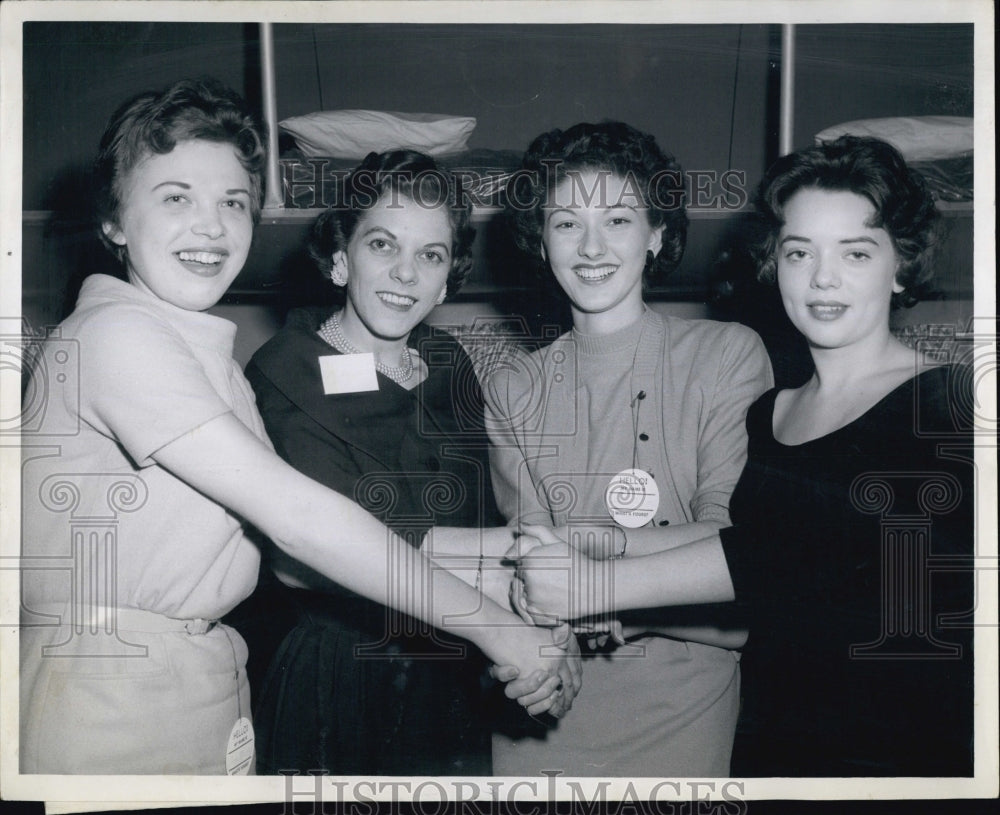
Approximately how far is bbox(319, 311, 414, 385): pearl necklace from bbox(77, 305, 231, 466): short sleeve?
178mm

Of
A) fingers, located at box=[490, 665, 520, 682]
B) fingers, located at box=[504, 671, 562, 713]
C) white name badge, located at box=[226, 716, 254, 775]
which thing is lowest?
white name badge, located at box=[226, 716, 254, 775]

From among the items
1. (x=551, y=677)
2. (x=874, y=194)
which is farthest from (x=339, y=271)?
(x=874, y=194)

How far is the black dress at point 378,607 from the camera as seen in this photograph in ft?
4.27

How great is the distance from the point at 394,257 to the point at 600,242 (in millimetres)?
297

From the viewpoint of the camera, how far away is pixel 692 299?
4.37 ft

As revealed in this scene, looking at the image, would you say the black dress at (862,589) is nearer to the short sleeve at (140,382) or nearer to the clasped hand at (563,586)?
the clasped hand at (563,586)

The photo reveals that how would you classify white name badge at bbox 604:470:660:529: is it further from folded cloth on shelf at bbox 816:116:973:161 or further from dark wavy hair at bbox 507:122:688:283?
folded cloth on shelf at bbox 816:116:973:161

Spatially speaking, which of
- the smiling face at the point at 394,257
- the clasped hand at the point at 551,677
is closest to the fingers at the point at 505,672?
the clasped hand at the point at 551,677

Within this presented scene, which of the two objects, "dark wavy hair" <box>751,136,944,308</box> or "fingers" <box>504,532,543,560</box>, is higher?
"dark wavy hair" <box>751,136,944,308</box>

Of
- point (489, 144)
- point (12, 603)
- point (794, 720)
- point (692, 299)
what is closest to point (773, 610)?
point (794, 720)

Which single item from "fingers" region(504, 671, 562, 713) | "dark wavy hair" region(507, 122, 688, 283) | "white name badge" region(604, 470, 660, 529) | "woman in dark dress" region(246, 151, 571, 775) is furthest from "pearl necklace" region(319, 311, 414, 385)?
"fingers" region(504, 671, 562, 713)

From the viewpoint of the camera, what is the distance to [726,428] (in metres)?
1.31

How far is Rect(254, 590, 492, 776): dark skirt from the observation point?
1303 millimetres

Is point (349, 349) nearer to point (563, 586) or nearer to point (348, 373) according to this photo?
point (348, 373)
